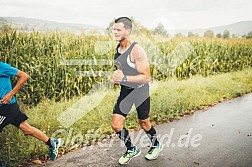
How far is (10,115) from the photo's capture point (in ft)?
12.3

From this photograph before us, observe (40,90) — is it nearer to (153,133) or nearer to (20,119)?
(20,119)

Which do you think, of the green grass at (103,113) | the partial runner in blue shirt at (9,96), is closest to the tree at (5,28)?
the green grass at (103,113)

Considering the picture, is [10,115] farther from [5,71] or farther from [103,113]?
[103,113]

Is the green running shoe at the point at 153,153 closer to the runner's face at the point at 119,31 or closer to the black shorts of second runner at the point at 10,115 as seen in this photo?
the runner's face at the point at 119,31

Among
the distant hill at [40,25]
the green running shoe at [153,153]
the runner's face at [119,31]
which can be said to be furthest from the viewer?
the distant hill at [40,25]

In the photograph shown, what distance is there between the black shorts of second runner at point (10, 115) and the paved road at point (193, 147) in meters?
0.89

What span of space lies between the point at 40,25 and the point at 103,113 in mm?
4120

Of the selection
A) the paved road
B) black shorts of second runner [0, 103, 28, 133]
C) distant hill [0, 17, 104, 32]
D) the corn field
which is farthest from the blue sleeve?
distant hill [0, 17, 104, 32]

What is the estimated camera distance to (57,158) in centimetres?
449

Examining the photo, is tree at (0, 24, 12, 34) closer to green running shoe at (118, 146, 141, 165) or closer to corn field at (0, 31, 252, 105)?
corn field at (0, 31, 252, 105)

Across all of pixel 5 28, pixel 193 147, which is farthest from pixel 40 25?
pixel 193 147

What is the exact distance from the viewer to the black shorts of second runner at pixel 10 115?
12.1ft

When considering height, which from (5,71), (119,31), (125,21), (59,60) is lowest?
(59,60)

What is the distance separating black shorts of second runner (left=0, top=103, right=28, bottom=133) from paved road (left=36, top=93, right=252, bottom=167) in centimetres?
89
